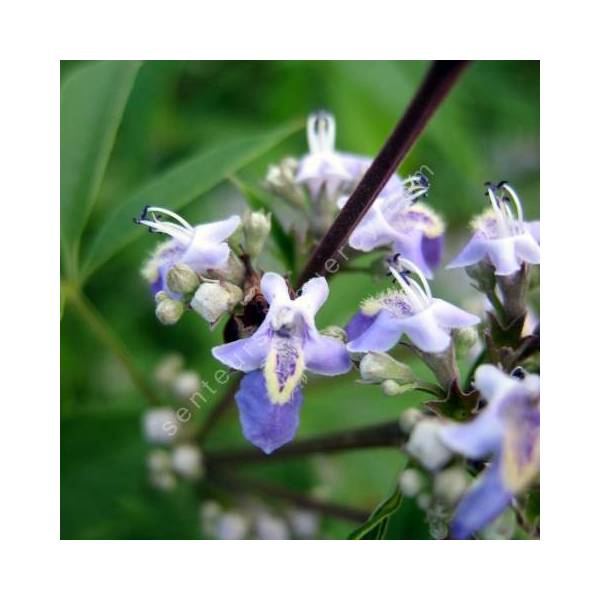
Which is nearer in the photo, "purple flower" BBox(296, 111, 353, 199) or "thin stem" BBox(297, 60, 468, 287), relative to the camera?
"thin stem" BBox(297, 60, 468, 287)

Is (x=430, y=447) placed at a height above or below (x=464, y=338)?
below

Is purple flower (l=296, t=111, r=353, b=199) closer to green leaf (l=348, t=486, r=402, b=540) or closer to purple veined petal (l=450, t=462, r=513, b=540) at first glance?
green leaf (l=348, t=486, r=402, b=540)

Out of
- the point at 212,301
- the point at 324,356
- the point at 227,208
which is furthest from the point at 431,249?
the point at 227,208

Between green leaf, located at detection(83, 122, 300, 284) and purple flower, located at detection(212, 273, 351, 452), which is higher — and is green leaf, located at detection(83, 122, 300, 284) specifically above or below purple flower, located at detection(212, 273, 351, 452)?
above

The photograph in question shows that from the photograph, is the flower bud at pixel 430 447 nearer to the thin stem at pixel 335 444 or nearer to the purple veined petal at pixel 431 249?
the thin stem at pixel 335 444

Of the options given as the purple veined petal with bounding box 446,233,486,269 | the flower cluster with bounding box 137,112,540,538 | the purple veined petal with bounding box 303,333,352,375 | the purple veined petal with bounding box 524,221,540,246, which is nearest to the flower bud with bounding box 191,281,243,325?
the flower cluster with bounding box 137,112,540,538

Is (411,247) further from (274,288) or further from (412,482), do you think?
(412,482)
